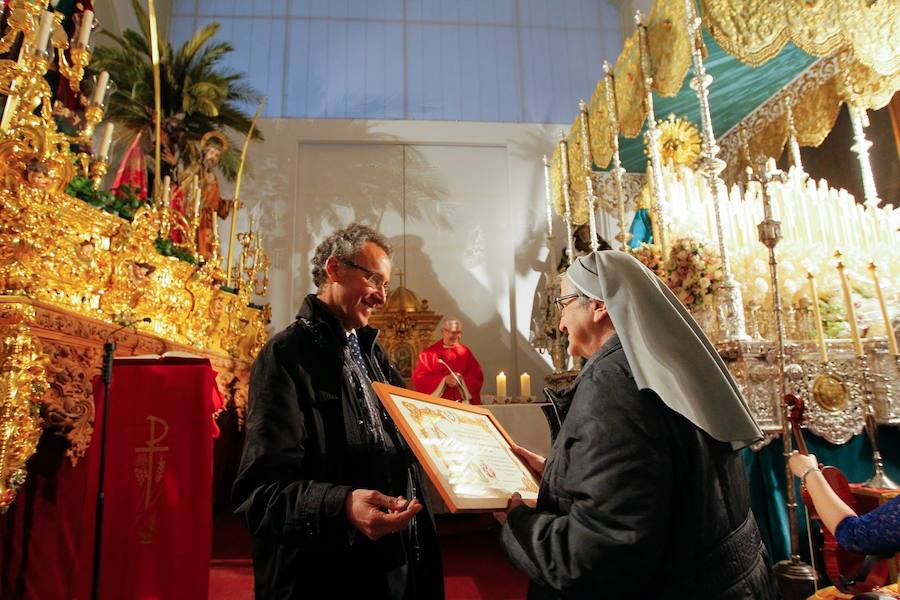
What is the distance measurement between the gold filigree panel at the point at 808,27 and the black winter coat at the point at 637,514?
4.13m

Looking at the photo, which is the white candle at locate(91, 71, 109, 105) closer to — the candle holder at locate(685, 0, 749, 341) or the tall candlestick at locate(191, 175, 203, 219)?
the tall candlestick at locate(191, 175, 203, 219)

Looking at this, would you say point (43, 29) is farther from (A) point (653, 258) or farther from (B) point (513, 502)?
(A) point (653, 258)

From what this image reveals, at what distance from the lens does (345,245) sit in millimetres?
1768

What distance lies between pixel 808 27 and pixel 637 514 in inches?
179

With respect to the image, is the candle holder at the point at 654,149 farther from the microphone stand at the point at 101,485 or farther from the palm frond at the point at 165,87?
the palm frond at the point at 165,87

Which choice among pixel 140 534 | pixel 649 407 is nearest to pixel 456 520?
pixel 140 534

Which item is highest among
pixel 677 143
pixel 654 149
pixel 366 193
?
pixel 366 193

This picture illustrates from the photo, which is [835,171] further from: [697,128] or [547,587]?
[547,587]

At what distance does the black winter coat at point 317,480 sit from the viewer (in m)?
1.30

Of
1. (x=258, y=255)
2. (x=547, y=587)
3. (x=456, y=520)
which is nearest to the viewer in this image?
(x=547, y=587)

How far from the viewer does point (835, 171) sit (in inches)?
254

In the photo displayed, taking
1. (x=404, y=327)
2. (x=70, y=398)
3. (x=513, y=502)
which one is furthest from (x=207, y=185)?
(x=513, y=502)

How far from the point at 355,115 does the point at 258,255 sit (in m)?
4.72

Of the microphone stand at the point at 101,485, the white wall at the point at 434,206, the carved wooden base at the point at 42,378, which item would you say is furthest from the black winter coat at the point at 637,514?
the white wall at the point at 434,206
